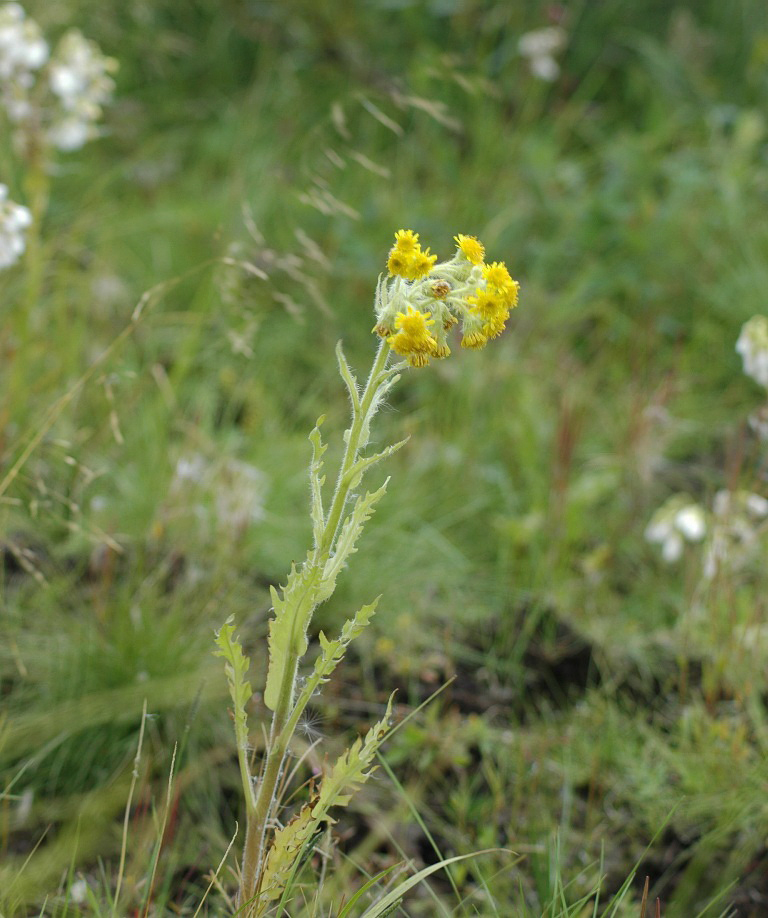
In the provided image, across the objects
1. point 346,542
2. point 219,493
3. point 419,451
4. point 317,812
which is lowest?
point 219,493

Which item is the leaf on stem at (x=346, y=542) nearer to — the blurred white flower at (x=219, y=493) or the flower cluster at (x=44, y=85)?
the blurred white flower at (x=219, y=493)

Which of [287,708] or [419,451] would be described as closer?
[287,708]

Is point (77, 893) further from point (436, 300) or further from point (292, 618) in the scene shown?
point (436, 300)

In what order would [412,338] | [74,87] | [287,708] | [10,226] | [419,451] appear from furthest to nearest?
[419,451] → [74,87] → [10,226] → [287,708] → [412,338]

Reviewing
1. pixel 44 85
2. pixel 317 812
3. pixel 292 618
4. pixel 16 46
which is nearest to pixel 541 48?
pixel 44 85

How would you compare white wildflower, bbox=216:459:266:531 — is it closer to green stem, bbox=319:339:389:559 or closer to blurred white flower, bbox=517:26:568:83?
green stem, bbox=319:339:389:559

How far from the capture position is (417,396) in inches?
112

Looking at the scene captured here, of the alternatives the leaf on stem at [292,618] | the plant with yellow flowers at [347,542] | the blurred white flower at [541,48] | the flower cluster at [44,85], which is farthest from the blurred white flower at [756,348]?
the blurred white flower at [541,48]

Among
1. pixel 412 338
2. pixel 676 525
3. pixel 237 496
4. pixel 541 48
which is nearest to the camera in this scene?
pixel 412 338

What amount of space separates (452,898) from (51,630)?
2.84 feet

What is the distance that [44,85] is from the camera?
2.29m

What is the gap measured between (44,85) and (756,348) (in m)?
1.76

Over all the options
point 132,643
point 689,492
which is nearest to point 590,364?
point 689,492

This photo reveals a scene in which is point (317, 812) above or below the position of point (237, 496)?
above
